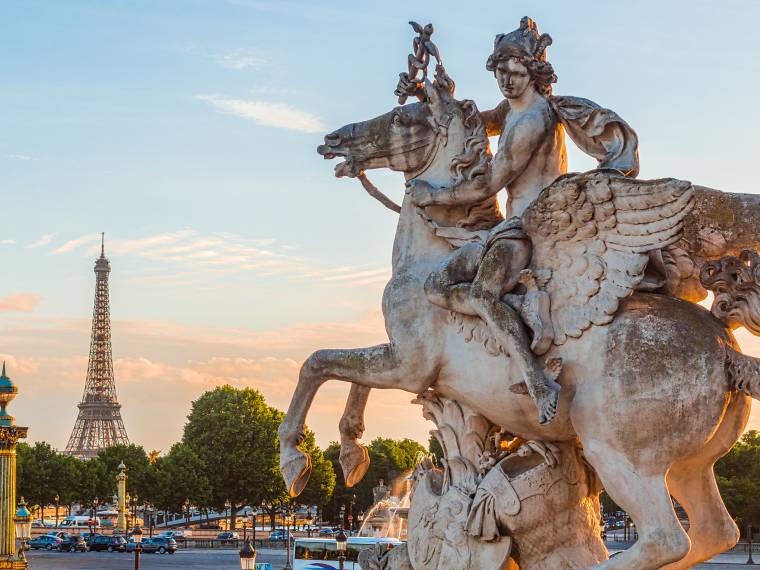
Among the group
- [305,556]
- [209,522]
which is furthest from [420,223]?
[209,522]

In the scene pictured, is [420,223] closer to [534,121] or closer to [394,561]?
[534,121]

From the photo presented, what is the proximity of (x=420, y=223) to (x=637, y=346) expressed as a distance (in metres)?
2.09

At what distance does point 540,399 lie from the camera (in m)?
7.80

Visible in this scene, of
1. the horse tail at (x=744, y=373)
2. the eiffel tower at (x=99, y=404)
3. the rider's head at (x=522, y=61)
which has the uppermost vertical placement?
the eiffel tower at (x=99, y=404)

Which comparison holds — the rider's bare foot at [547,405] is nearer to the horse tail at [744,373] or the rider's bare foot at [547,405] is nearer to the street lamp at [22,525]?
the horse tail at [744,373]

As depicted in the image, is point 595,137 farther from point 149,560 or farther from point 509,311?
point 149,560

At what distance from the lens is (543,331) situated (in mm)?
8117

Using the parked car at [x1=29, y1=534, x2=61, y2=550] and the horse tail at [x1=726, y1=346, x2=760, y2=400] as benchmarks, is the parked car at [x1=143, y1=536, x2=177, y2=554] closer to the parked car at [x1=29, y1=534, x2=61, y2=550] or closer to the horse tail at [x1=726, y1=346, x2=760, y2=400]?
the parked car at [x1=29, y1=534, x2=61, y2=550]

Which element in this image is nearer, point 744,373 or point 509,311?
point 744,373

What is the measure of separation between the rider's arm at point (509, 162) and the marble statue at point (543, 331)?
0.02m

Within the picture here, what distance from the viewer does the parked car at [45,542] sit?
222ft

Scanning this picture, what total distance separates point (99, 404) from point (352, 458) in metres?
128

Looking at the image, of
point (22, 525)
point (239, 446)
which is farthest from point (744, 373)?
point (239, 446)

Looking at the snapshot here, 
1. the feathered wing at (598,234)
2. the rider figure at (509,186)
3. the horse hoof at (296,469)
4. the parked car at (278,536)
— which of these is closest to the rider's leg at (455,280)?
the rider figure at (509,186)
